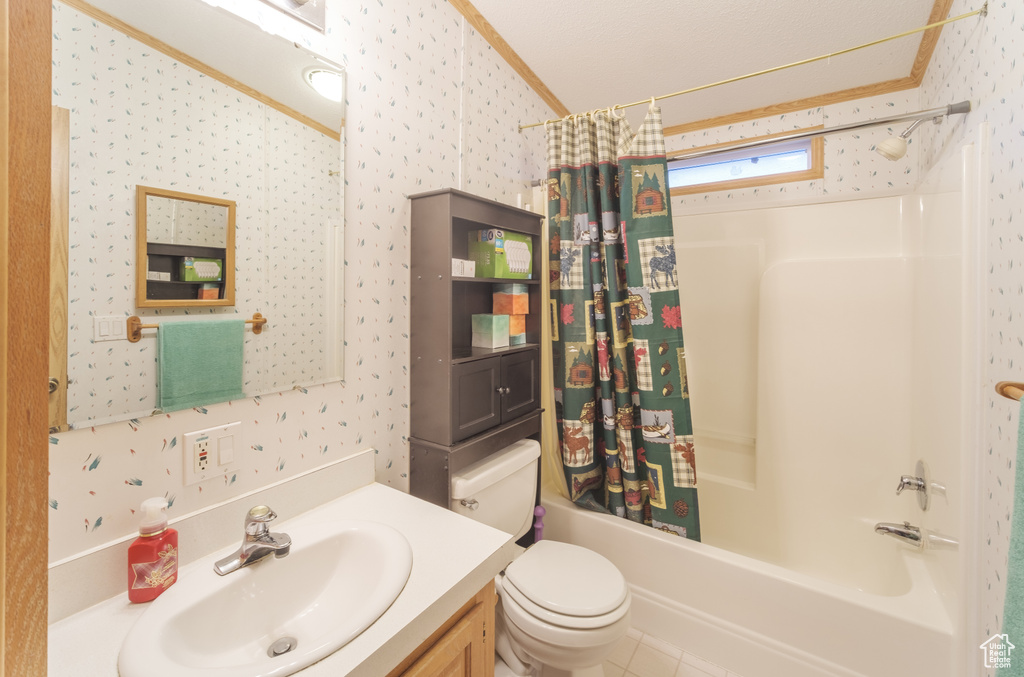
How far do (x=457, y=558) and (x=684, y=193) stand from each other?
2301mm

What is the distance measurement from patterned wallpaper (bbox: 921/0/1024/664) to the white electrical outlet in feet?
5.69

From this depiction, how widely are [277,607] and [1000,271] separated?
1.85 meters

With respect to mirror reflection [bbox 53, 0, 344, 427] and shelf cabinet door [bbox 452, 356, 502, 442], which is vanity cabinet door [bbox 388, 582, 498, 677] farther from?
mirror reflection [bbox 53, 0, 344, 427]

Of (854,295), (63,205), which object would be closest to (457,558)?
(63,205)

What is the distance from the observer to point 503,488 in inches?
59.9

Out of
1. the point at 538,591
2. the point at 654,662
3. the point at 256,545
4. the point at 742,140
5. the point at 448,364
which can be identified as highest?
the point at 742,140

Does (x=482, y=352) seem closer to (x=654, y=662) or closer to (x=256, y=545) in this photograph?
(x=256, y=545)

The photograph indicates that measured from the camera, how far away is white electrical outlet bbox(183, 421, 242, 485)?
35.9 inches

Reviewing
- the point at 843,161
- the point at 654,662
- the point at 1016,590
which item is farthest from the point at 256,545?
the point at 843,161

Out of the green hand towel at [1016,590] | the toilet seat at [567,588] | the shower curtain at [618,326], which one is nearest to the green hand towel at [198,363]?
the toilet seat at [567,588]

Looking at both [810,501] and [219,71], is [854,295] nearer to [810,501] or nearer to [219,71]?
[810,501]

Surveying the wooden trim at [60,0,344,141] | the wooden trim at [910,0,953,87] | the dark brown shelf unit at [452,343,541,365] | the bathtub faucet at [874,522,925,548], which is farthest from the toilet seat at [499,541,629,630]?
the wooden trim at [910,0,953,87]

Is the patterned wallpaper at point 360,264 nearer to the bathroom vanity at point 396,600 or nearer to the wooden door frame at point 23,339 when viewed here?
the bathroom vanity at point 396,600

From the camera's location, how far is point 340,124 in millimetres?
1183
